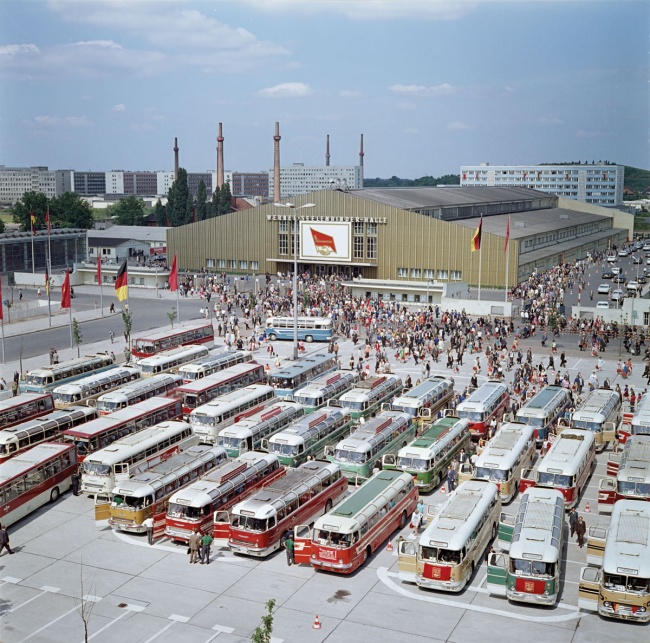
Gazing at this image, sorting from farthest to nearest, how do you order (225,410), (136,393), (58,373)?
1. (58,373)
2. (136,393)
3. (225,410)

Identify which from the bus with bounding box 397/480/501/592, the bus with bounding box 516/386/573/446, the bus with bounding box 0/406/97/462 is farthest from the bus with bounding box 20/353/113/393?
the bus with bounding box 397/480/501/592

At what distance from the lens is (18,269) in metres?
108

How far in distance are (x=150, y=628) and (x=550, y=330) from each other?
52.3 meters

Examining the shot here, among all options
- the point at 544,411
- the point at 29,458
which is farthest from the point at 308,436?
the point at 544,411

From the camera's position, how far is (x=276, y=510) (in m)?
28.1

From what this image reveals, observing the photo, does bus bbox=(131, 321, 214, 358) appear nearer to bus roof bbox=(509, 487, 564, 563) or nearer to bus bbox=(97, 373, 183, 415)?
bus bbox=(97, 373, 183, 415)

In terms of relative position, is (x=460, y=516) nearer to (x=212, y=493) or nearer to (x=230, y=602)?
(x=230, y=602)

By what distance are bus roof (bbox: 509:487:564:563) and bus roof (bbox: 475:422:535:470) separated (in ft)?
10.6

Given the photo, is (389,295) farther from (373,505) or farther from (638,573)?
(638,573)

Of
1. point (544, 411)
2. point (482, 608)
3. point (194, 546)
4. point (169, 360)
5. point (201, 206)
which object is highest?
point (201, 206)

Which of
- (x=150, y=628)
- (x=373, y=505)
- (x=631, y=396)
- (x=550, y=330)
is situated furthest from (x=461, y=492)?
(x=550, y=330)

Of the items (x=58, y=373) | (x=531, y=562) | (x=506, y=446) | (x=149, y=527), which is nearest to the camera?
(x=531, y=562)

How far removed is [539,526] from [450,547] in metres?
2.94

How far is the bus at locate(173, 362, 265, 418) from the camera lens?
142ft
